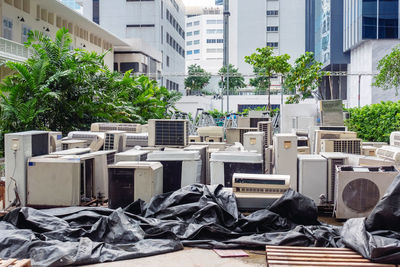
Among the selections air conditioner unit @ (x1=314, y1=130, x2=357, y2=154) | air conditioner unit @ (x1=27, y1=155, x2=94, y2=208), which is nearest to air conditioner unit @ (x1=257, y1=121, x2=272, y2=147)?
air conditioner unit @ (x1=314, y1=130, x2=357, y2=154)

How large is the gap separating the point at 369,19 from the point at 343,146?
31.7m

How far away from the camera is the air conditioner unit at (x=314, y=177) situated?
6754 millimetres

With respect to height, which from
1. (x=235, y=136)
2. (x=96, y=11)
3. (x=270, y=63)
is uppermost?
(x=96, y=11)

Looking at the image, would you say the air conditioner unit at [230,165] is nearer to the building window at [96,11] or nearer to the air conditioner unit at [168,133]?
the air conditioner unit at [168,133]

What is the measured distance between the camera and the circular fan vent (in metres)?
5.96

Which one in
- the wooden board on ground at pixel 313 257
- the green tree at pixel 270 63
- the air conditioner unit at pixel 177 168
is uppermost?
the green tree at pixel 270 63

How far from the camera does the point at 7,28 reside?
2117 centimetres

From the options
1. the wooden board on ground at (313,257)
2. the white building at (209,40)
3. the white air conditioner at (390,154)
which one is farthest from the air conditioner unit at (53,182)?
the white building at (209,40)

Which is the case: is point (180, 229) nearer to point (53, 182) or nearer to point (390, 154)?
point (53, 182)

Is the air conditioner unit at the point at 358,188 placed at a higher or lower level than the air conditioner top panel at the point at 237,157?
lower

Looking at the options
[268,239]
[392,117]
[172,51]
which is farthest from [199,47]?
[268,239]

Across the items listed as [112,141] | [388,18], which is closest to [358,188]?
[112,141]

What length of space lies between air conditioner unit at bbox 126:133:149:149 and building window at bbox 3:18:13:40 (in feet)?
49.1

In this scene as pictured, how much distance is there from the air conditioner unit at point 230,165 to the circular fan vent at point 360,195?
135 centimetres
